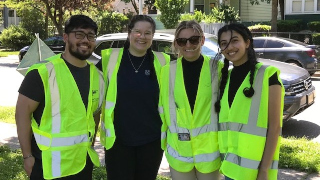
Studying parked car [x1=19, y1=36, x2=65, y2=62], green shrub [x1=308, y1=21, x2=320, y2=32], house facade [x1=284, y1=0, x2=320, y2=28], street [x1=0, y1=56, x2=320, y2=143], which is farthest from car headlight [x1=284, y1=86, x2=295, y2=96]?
house facade [x1=284, y1=0, x2=320, y2=28]

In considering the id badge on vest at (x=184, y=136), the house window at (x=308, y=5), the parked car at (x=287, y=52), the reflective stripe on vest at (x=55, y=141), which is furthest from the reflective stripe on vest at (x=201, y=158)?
the house window at (x=308, y=5)

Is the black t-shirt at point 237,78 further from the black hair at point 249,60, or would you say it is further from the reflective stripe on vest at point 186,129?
the reflective stripe on vest at point 186,129

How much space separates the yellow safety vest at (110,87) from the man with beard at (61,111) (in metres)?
0.22

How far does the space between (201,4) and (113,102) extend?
99.6 feet

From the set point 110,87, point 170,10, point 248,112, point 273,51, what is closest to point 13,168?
point 110,87

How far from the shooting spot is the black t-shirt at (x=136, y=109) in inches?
136

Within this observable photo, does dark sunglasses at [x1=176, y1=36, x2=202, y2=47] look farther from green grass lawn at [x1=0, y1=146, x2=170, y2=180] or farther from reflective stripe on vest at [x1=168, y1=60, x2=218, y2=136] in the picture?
green grass lawn at [x1=0, y1=146, x2=170, y2=180]

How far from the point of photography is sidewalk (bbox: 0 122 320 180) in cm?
536

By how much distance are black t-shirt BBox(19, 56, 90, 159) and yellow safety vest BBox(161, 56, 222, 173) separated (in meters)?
0.65

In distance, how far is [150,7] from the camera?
4028cm

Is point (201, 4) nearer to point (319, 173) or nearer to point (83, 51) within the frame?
point (319, 173)

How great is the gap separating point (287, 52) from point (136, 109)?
11.9m

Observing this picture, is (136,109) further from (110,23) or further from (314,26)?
(110,23)

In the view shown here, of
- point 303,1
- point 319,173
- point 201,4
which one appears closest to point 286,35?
point 303,1
